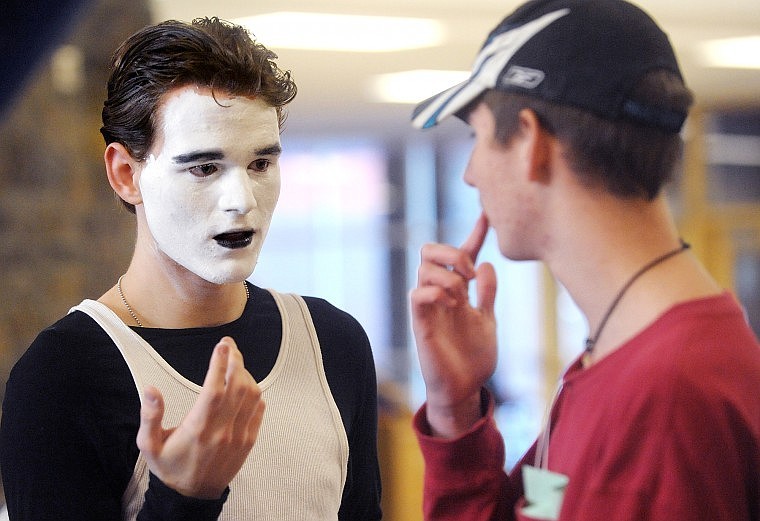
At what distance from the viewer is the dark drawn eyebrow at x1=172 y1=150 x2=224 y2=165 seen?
2.94 feet

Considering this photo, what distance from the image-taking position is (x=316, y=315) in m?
1.02

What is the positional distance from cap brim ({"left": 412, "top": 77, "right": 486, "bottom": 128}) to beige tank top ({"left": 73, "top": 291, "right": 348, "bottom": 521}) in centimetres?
28

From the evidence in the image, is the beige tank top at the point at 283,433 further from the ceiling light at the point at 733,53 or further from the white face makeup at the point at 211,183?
the ceiling light at the point at 733,53

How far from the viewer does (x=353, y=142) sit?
1.97m

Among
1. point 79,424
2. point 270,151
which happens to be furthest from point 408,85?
point 79,424

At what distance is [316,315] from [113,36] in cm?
46

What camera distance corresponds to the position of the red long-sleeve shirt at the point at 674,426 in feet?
2.28

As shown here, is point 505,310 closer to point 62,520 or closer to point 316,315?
point 316,315

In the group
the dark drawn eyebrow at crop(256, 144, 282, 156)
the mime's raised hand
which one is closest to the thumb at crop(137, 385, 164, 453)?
the mime's raised hand

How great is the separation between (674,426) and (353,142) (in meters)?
1.36

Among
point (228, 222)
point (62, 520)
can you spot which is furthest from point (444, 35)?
point (62, 520)

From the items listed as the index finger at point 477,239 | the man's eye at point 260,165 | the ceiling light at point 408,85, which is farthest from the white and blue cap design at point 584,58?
the ceiling light at point 408,85

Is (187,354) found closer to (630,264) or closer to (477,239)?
(477,239)

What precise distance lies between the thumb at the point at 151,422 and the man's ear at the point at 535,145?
0.36m
